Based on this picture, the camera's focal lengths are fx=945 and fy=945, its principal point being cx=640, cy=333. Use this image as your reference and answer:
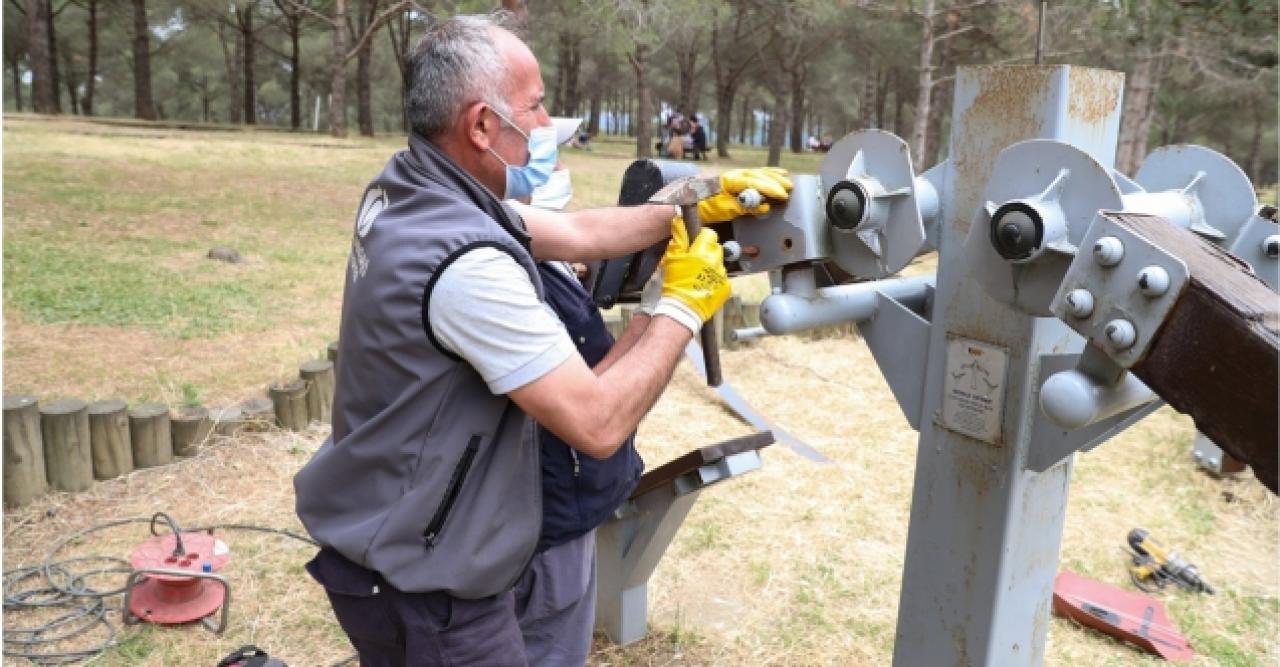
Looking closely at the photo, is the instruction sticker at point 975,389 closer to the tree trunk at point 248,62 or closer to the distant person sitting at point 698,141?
the distant person sitting at point 698,141

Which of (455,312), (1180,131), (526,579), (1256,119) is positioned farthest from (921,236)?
(1180,131)

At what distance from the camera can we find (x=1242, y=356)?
98cm

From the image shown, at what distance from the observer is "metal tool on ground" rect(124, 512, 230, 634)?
290 cm

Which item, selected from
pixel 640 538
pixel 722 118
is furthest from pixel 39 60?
pixel 640 538

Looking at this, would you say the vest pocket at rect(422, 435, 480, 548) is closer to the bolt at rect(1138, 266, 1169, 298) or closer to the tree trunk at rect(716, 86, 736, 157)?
the bolt at rect(1138, 266, 1169, 298)

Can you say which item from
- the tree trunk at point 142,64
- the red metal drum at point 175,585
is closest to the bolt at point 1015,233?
the red metal drum at point 175,585

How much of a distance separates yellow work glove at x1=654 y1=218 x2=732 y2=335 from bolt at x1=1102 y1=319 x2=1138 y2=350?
73 cm

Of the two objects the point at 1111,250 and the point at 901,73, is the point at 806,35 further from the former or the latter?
the point at 1111,250

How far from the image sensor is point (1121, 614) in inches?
127

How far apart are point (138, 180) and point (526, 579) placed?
33.3 ft

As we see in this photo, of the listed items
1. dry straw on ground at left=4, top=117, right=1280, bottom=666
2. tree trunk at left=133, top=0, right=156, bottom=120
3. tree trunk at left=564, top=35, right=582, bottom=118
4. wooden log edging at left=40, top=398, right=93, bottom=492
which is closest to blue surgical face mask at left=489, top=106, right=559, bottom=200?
dry straw on ground at left=4, top=117, right=1280, bottom=666

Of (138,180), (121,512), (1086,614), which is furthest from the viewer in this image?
(138,180)

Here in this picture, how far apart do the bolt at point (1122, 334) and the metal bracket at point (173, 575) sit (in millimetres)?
2562

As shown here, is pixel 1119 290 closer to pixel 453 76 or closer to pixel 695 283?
pixel 695 283
